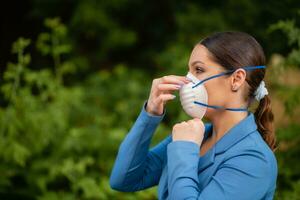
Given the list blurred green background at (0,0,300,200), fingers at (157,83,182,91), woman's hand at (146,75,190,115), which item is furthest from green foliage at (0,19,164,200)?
fingers at (157,83,182,91)

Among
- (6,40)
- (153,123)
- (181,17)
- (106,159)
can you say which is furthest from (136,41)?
(153,123)

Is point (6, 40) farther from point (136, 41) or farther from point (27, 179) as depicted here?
point (27, 179)

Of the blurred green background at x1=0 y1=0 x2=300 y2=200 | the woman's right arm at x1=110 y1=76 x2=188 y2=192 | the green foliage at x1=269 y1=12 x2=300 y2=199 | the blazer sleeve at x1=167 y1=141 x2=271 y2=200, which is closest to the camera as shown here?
the blazer sleeve at x1=167 y1=141 x2=271 y2=200

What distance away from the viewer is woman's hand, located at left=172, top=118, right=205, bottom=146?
229 cm

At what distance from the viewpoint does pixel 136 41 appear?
745 cm

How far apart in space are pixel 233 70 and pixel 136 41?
5185 mm

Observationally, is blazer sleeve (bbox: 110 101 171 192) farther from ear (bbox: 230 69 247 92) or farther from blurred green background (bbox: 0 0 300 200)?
blurred green background (bbox: 0 0 300 200)

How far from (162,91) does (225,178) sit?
54 centimetres

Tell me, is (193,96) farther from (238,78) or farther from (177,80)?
(238,78)

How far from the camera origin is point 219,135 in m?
2.42

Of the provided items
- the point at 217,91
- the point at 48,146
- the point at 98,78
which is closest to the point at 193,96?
the point at 217,91

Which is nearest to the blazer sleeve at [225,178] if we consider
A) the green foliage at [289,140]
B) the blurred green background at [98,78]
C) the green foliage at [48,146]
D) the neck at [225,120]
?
the neck at [225,120]

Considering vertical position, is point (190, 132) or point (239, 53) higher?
point (239, 53)

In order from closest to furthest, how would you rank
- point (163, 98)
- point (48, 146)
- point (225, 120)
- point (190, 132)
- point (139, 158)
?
point (190, 132) → point (225, 120) → point (163, 98) → point (139, 158) → point (48, 146)
